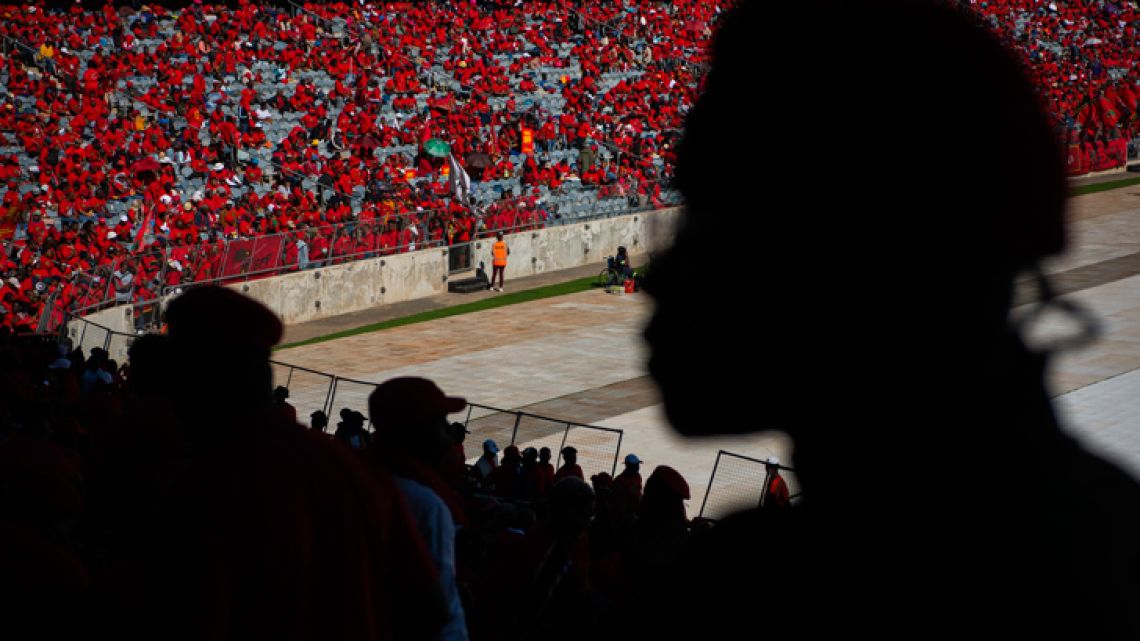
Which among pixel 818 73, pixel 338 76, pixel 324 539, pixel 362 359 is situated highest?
pixel 338 76

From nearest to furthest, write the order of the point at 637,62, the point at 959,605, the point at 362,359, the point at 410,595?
the point at 959,605, the point at 410,595, the point at 362,359, the point at 637,62

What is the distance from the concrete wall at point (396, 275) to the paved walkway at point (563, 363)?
1.22 feet

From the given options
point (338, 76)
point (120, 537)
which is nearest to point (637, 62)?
point (338, 76)

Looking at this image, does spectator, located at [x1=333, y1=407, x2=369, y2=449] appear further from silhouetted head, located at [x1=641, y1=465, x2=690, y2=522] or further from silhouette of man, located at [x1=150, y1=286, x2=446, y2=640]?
silhouette of man, located at [x1=150, y1=286, x2=446, y2=640]

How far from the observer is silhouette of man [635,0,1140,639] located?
0.97m

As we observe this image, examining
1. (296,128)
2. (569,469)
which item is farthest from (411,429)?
(296,128)

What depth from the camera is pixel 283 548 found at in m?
2.41

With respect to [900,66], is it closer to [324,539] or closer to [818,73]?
[818,73]

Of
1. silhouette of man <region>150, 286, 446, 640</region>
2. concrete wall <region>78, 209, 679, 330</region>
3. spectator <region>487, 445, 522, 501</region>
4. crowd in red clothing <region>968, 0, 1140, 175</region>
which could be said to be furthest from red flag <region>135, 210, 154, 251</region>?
crowd in red clothing <region>968, 0, 1140, 175</region>

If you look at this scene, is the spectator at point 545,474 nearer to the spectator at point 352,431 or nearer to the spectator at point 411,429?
the spectator at point 352,431

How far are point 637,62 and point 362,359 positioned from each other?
2267 centimetres

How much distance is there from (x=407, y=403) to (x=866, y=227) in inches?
Answer: 128

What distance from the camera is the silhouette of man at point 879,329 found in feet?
3.19

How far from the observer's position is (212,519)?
7.84 ft
